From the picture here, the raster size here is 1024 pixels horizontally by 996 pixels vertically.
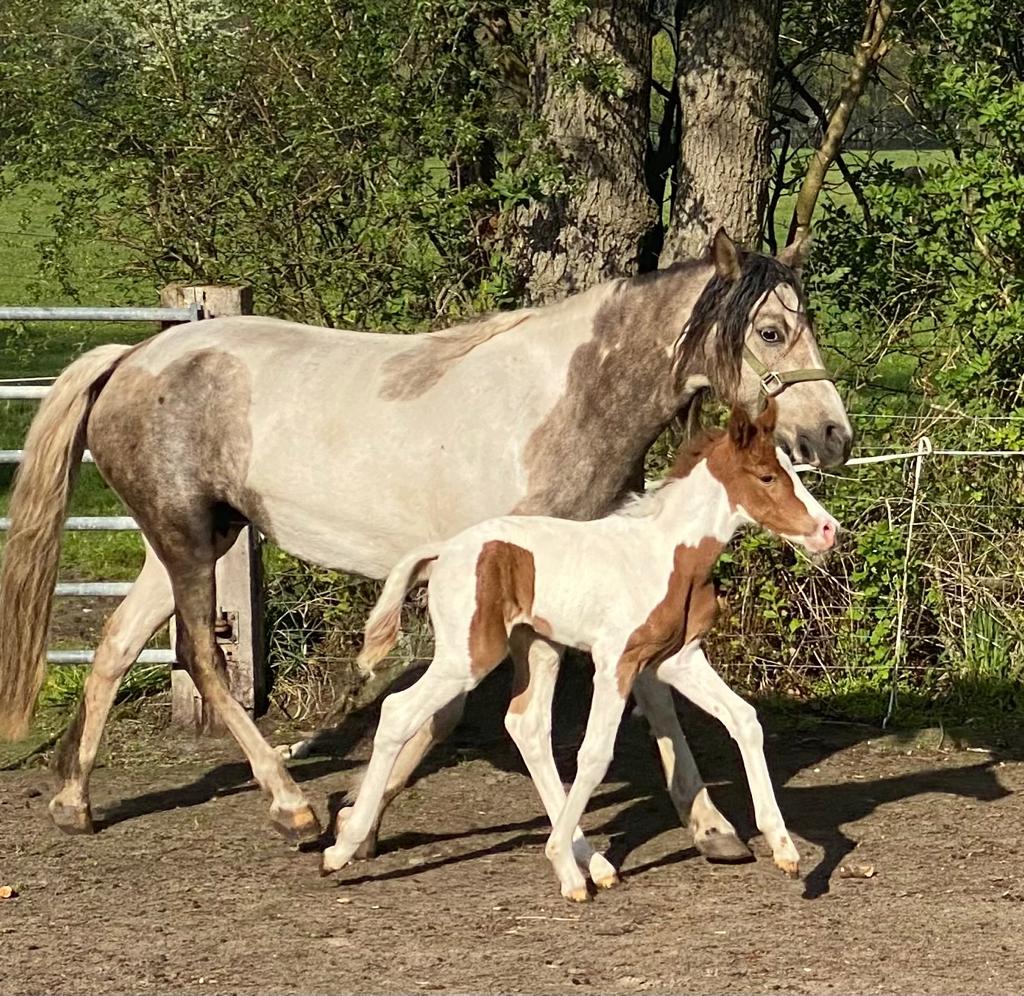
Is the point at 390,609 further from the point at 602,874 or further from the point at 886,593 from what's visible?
the point at 886,593

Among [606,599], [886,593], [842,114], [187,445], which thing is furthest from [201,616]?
[842,114]

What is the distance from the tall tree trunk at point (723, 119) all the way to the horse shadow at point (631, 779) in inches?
90.2

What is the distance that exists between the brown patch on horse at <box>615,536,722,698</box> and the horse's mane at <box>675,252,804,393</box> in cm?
60

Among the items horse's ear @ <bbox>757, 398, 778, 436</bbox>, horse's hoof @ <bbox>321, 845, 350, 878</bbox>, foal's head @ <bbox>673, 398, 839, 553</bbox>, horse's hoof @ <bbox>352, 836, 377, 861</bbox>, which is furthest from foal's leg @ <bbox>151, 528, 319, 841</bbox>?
horse's ear @ <bbox>757, 398, 778, 436</bbox>

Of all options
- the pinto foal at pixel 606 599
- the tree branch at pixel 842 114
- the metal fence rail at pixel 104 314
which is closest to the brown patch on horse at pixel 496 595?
the pinto foal at pixel 606 599

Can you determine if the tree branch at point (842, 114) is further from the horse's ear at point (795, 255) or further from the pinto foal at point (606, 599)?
the pinto foal at point (606, 599)

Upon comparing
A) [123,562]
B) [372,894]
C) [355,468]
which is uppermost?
[355,468]

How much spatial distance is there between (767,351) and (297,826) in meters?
2.17

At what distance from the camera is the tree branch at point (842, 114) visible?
8344 millimetres

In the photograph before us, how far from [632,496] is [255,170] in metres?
3.57

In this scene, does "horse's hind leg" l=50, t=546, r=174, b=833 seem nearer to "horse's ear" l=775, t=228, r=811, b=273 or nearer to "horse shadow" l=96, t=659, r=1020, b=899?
"horse shadow" l=96, t=659, r=1020, b=899

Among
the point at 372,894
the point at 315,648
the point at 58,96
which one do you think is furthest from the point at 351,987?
the point at 58,96

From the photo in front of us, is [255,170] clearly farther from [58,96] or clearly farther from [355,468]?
[355,468]

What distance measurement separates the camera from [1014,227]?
7602 mm
